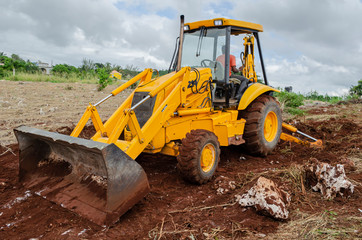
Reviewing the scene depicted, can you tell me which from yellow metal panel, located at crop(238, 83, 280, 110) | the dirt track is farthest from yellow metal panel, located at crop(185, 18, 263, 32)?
the dirt track

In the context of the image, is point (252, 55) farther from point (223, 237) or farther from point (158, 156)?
point (223, 237)

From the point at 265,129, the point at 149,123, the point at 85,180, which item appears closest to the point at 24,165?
the point at 85,180

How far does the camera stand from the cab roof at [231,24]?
566 cm

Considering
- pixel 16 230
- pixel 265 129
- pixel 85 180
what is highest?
pixel 265 129

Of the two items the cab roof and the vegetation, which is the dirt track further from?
the vegetation

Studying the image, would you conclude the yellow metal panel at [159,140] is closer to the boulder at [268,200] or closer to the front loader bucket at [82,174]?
the front loader bucket at [82,174]

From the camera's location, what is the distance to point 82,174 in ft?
13.9

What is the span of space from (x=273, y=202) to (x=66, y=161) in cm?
Result: 289

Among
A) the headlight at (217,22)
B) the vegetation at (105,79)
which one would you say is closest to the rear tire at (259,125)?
the headlight at (217,22)

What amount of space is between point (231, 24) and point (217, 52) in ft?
1.83

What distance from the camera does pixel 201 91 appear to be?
5438 millimetres

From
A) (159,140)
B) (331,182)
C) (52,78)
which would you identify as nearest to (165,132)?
(159,140)

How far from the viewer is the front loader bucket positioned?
351 centimetres

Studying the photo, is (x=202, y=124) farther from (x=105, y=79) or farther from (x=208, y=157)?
(x=105, y=79)
